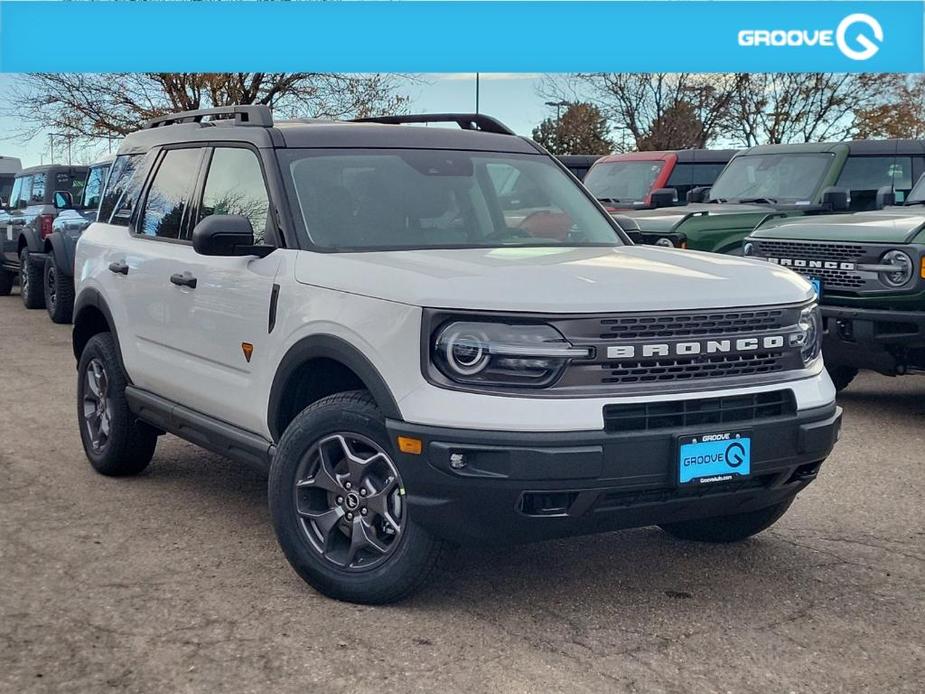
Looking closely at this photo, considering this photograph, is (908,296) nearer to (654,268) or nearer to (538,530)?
(654,268)

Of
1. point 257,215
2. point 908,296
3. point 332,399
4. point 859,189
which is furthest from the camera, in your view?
point 859,189

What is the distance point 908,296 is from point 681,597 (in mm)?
3979

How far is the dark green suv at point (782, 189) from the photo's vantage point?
11.1 metres

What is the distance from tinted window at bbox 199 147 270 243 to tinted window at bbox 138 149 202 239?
8.3 inches

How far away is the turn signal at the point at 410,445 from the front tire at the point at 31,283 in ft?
45.7

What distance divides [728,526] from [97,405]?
3.41 m

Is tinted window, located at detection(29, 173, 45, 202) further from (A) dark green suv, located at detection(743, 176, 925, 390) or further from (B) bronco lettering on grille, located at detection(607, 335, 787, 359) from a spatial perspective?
(B) bronco lettering on grille, located at detection(607, 335, 787, 359)

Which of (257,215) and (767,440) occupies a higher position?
(257,215)

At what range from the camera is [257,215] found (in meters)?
5.25

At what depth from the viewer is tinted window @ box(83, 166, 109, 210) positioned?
595 inches

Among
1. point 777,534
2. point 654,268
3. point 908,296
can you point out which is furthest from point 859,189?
point 654,268

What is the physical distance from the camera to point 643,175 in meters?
17.3

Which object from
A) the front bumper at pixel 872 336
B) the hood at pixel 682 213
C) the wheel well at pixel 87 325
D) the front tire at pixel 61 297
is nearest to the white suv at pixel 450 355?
the wheel well at pixel 87 325

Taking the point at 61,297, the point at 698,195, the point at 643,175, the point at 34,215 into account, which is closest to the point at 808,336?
the point at 698,195
